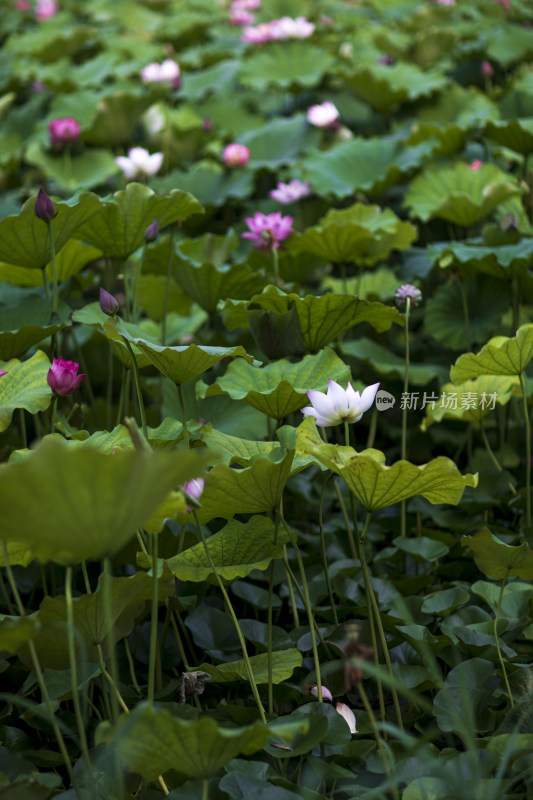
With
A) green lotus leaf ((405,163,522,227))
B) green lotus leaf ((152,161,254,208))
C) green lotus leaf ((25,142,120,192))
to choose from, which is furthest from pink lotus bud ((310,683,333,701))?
green lotus leaf ((25,142,120,192))

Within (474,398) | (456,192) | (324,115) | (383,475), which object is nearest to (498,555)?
(383,475)

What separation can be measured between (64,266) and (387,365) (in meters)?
0.68

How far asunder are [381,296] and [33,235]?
918mm

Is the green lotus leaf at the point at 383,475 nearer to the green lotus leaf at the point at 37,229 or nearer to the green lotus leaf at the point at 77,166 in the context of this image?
the green lotus leaf at the point at 37,229

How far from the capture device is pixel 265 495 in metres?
0.98

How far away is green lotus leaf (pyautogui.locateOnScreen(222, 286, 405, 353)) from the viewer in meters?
1.29

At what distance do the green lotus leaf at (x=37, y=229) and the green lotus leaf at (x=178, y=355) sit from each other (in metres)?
0.25

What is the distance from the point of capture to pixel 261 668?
105 cm

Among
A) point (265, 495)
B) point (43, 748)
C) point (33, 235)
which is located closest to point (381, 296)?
point (33, 235)

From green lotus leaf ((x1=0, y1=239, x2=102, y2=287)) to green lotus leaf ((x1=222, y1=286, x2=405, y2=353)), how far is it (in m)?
0.32

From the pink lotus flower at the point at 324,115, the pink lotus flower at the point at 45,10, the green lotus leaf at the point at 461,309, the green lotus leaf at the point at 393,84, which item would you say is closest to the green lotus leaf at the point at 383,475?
the green lotus leaf at the point at 461,309

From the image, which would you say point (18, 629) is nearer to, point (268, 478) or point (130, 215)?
point (268, 478)

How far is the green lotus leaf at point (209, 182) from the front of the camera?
2.32 meters

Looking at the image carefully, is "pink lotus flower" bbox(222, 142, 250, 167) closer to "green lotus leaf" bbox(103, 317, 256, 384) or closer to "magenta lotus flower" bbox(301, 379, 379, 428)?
"green lotus leaf" bbox(103, 317, 256, 384)
